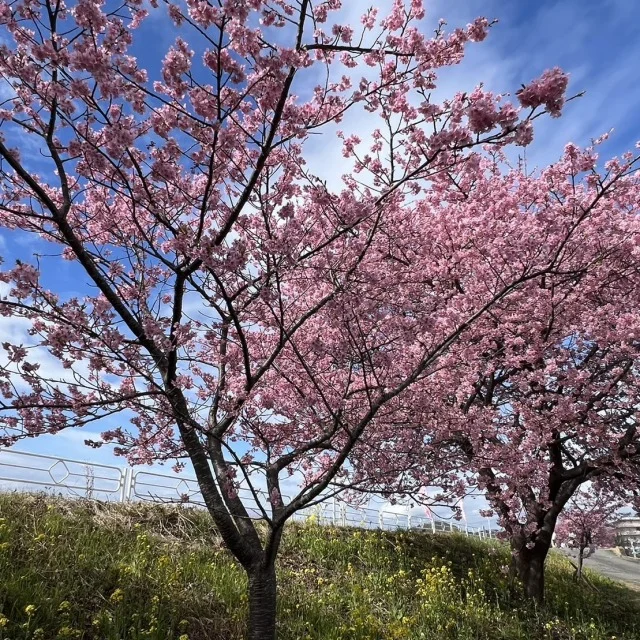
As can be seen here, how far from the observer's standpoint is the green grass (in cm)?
549

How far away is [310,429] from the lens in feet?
20.9

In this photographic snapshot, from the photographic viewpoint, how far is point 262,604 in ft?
15.6

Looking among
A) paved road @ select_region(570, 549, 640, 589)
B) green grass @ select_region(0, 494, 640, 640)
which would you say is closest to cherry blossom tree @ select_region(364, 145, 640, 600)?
green grass @ select_region(0, 494, 640, 640)

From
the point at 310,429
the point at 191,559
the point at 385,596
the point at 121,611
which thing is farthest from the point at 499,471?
the point at 121,611

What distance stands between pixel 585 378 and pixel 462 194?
3.96 m

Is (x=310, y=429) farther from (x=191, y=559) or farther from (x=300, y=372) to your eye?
(x=191, y=559)

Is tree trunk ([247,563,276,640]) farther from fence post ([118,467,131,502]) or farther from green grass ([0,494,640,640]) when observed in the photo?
fence post ([118,467,131,502])

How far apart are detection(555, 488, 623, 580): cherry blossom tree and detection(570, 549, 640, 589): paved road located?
11.9ft

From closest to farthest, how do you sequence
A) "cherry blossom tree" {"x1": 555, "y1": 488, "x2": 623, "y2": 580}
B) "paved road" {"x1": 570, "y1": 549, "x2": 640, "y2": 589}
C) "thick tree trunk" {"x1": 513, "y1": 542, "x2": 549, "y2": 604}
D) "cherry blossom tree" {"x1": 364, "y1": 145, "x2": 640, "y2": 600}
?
"cherry blossom tree" {"x1": 364, "y1": 145, "x2": 640, "y2": 600}, "thick tree trunk" {"x1": 513, "y1": 542, "x2": 549, "y2": 604}, "cherry blossom tree" {"x1": 555, "y1": 488, "x2": 623, "y2": 580}, "paved road" {"x1": 570, "y1": 549, "x2": 640, "y2": 589}

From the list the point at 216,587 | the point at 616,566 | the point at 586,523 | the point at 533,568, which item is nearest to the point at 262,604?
the point at 216,587

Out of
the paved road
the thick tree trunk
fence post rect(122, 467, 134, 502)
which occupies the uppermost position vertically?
fence post rect(122, 467, 134, 502)

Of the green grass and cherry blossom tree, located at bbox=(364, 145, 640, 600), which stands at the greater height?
cherry blossom tree, located at bbox=(364, 145, 640, 600)

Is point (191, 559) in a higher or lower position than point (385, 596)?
higher

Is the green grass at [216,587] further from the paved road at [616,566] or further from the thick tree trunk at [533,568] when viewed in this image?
the paved road at [616,566]
